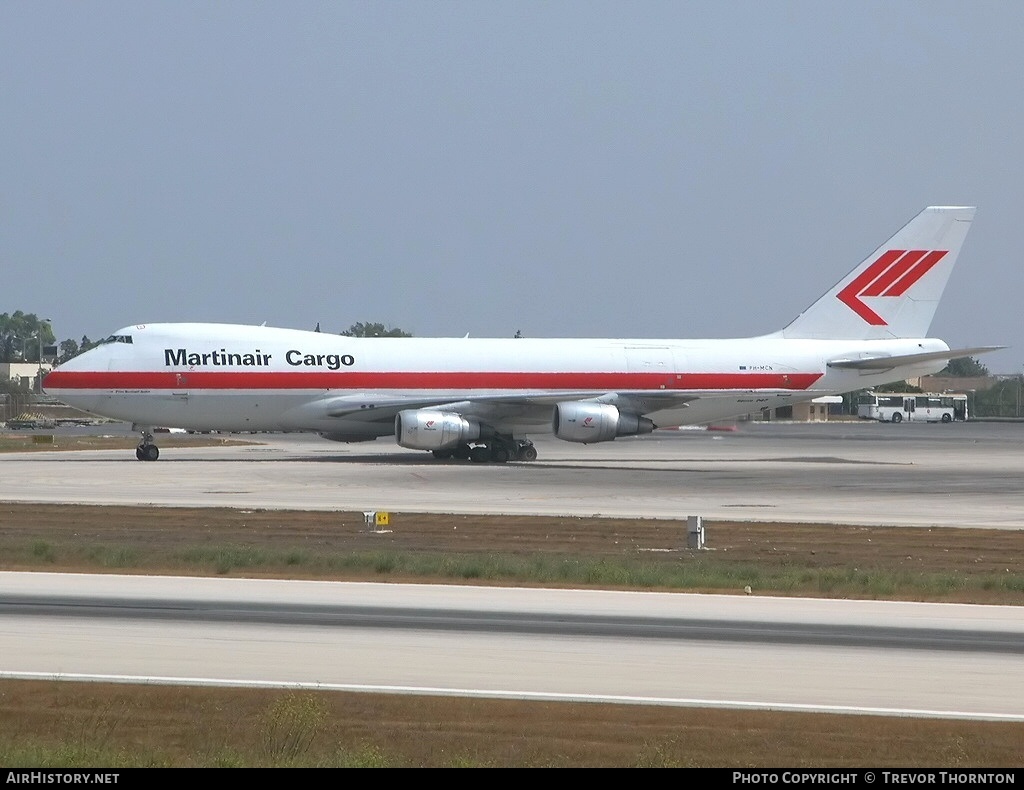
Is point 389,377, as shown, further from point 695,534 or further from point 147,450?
point 695,534

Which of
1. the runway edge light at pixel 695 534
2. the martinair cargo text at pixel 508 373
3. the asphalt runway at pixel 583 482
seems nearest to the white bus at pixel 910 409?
the asphalt runway at pixel 583 482

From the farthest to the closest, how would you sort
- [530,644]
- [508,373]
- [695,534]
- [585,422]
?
[508,373], [585,422], [695,534], [530,644]

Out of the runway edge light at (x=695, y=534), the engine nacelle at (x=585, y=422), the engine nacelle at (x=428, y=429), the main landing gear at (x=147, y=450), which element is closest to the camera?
the runway edge light at (x=695, y=534)

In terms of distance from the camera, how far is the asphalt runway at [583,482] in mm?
30719

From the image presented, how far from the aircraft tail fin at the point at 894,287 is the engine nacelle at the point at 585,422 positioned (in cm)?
1049

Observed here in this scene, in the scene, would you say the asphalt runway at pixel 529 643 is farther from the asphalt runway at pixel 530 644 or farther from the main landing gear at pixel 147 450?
the main landing gear at pixel 147 450

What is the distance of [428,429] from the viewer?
45.5 metres

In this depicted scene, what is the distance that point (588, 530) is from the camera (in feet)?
86.1

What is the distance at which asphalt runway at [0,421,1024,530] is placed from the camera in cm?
3072

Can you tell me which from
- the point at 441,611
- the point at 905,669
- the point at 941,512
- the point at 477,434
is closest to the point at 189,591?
the point at 441,611

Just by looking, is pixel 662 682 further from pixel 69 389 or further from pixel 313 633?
pixel 69 389

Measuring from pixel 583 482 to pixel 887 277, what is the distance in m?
19.9

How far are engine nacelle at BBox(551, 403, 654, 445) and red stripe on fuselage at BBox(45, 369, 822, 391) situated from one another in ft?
11.5

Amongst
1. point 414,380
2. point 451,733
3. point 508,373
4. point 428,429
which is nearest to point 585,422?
point 508,373
